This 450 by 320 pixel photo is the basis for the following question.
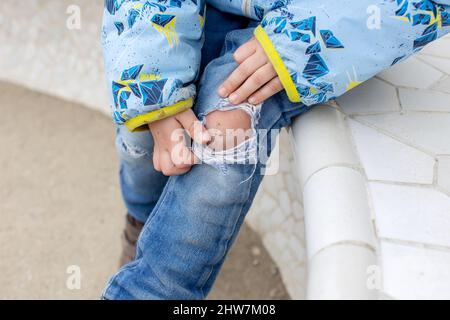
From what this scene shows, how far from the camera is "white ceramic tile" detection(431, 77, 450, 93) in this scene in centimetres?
85

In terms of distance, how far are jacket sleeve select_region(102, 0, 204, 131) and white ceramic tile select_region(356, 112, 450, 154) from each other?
256 millimetres

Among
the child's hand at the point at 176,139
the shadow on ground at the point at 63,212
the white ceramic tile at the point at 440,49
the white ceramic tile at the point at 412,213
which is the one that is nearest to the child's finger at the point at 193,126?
the child's hand at the point at 176,139

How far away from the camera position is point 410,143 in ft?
2.38

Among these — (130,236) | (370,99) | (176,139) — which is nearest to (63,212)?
(130,236)

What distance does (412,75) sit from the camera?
0.89 meters

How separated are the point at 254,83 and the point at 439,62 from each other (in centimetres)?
39

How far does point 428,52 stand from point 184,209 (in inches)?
21.6

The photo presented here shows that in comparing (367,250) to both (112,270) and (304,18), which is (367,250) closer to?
(304,18)

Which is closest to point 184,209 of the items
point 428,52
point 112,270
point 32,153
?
point 428,52

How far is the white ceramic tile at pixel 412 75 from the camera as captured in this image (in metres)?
0.86

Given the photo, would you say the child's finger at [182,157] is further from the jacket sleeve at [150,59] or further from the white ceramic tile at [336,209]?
the white ceramic tile at [336,209]

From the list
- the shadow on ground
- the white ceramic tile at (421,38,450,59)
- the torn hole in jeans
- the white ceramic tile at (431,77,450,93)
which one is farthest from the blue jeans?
the shadow on ground

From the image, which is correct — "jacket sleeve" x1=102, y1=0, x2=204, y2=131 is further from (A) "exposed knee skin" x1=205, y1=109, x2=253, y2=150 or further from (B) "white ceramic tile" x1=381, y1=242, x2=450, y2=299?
(B) "white ceramic tile" x1=381, y1=242, x2=450, y2=299

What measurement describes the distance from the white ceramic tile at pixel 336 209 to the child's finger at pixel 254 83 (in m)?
0.15
